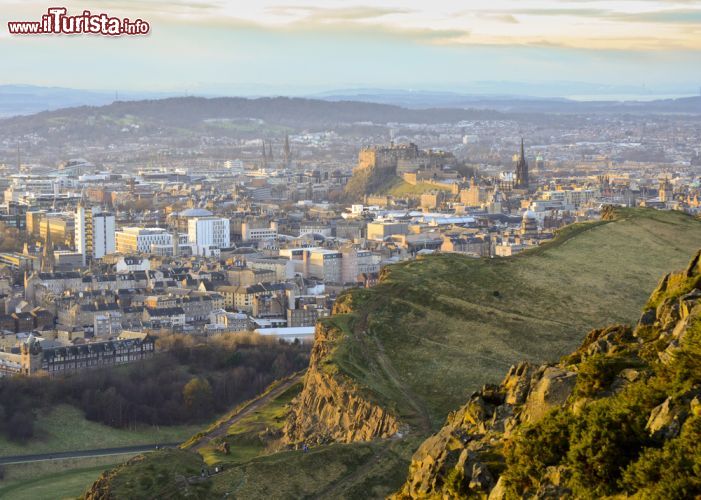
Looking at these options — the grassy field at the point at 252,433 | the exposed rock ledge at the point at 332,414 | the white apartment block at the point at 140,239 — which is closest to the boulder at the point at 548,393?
the exposed rock ledge at the point at 332,414

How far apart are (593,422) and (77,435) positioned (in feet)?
102

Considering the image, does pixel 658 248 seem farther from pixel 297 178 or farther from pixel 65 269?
pixel 297 178

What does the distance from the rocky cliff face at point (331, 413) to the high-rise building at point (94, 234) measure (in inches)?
2238

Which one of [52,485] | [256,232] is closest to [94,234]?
[256,232]

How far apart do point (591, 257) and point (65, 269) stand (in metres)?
41.3

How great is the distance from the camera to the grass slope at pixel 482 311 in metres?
30.2

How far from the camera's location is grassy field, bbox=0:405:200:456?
40.7 metres

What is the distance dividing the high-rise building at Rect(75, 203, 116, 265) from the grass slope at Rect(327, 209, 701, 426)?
155ft

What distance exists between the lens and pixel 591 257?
4172cm

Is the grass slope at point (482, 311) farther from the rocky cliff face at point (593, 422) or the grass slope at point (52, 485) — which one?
the rocky cliff face at point (593, 422)

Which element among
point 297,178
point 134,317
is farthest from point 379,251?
point 297,178

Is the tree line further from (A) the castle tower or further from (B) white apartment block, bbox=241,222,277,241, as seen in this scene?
(A) the castle tower

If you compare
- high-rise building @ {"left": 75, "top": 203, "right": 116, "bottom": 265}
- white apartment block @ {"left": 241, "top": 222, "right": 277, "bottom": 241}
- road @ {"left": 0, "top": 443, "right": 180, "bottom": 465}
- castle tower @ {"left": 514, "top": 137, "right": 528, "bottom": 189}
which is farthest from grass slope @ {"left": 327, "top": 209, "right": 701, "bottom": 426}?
castle tower @ {"left": 514, "top": 137, "right": 528, "bottom": 189}

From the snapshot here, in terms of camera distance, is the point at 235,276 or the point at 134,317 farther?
the point at 235,276
